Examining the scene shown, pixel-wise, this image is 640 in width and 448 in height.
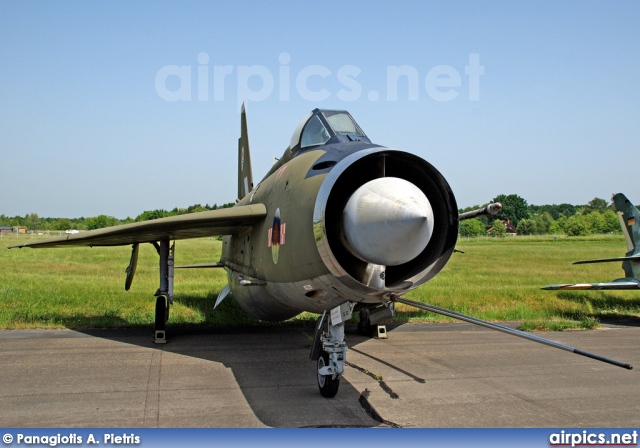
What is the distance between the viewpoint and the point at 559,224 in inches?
4003

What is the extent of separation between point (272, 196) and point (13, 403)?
428cm

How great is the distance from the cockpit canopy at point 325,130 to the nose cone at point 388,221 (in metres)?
2.20

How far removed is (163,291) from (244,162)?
5.15 metres

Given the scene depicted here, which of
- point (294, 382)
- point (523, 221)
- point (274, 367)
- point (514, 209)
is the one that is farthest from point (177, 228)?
point (514, 209)

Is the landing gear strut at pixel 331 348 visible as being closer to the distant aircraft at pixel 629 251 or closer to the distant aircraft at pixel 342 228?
the distant aircraft at pixel 342 228

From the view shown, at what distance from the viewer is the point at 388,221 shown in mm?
5074

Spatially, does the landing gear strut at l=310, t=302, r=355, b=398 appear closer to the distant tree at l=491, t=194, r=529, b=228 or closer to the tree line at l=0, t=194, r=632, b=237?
the tree line at l=0, t=194, r=632, b=237

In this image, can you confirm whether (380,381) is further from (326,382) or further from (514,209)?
(514,209)

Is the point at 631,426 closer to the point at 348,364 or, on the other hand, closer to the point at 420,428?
the point at 420,428

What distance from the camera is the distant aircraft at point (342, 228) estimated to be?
17.1 feet

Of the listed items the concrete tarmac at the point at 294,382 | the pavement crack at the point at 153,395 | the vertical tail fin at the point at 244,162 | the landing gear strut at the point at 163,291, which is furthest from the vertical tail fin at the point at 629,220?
the pavement crack at the point at 153,395

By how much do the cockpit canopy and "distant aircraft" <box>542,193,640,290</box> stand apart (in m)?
10.0

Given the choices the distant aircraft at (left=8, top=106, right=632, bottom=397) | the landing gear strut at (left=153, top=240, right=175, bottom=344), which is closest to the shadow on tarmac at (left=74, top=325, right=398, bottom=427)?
the landing gear strut at (left=153, top=240, right=175, bottom=344)

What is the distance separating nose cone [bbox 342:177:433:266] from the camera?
16.5ft
